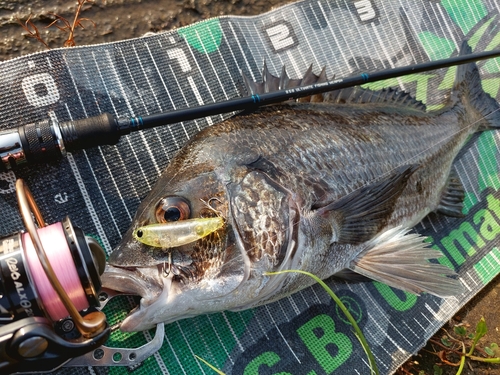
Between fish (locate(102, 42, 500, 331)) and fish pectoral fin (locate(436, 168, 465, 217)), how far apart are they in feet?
0.24

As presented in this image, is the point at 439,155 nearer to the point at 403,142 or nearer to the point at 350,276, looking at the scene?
the point at 403,142

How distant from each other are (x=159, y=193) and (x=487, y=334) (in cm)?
220

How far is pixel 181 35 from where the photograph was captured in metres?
2.52

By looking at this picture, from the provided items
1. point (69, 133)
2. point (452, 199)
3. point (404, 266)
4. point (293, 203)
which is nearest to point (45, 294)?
point (69, 133)

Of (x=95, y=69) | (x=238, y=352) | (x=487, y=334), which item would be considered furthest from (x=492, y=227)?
(x=95, y=69)

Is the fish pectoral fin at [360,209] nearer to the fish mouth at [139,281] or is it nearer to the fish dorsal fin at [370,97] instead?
the fish dorsal fin at [370,97]

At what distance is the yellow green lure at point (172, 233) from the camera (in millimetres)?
1659

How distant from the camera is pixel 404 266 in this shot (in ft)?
7.26

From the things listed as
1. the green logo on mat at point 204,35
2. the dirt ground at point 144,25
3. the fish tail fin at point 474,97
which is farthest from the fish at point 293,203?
the dirt ground at point 144,25

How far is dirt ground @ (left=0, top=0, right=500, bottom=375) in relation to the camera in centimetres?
253

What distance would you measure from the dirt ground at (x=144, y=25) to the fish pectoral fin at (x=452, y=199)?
55cm

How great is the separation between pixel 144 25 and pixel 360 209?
5.55ft

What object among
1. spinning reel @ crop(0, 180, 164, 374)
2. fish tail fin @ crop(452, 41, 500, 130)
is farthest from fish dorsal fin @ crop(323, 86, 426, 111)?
spinning reel @ crop(0, 180, 164, 374)

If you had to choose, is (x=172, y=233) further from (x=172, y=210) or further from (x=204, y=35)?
(x=204, y=35)
